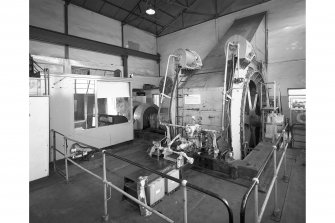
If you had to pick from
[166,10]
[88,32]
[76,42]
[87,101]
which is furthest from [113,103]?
[166,10]

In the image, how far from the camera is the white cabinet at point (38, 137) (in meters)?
3.65

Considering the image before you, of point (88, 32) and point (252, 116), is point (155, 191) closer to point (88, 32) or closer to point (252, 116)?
point (252, 116)

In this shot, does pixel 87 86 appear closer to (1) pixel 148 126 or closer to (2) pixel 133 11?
(1) pixel 148 126

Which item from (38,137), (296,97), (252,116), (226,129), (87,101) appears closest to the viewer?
(38,137)

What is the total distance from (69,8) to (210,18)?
665 cm

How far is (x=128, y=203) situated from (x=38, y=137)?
2.31m

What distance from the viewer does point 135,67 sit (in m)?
10.3

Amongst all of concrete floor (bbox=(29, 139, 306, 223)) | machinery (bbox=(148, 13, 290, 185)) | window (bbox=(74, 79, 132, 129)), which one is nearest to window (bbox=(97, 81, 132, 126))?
window (bbox=(74, 79, 132, 129))

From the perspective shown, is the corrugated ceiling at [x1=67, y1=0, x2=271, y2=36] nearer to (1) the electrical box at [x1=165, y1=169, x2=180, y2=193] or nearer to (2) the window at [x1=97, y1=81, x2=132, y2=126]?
(2) the window at [x1=97, y1=81, x2=132, y2=126]

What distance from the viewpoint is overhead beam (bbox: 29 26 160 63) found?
254 inches

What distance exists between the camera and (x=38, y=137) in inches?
147

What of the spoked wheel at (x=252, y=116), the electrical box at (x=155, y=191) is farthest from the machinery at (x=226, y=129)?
the spoked wheel at (x=252, y=116)

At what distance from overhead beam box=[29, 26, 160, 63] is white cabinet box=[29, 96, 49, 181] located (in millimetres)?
4079
